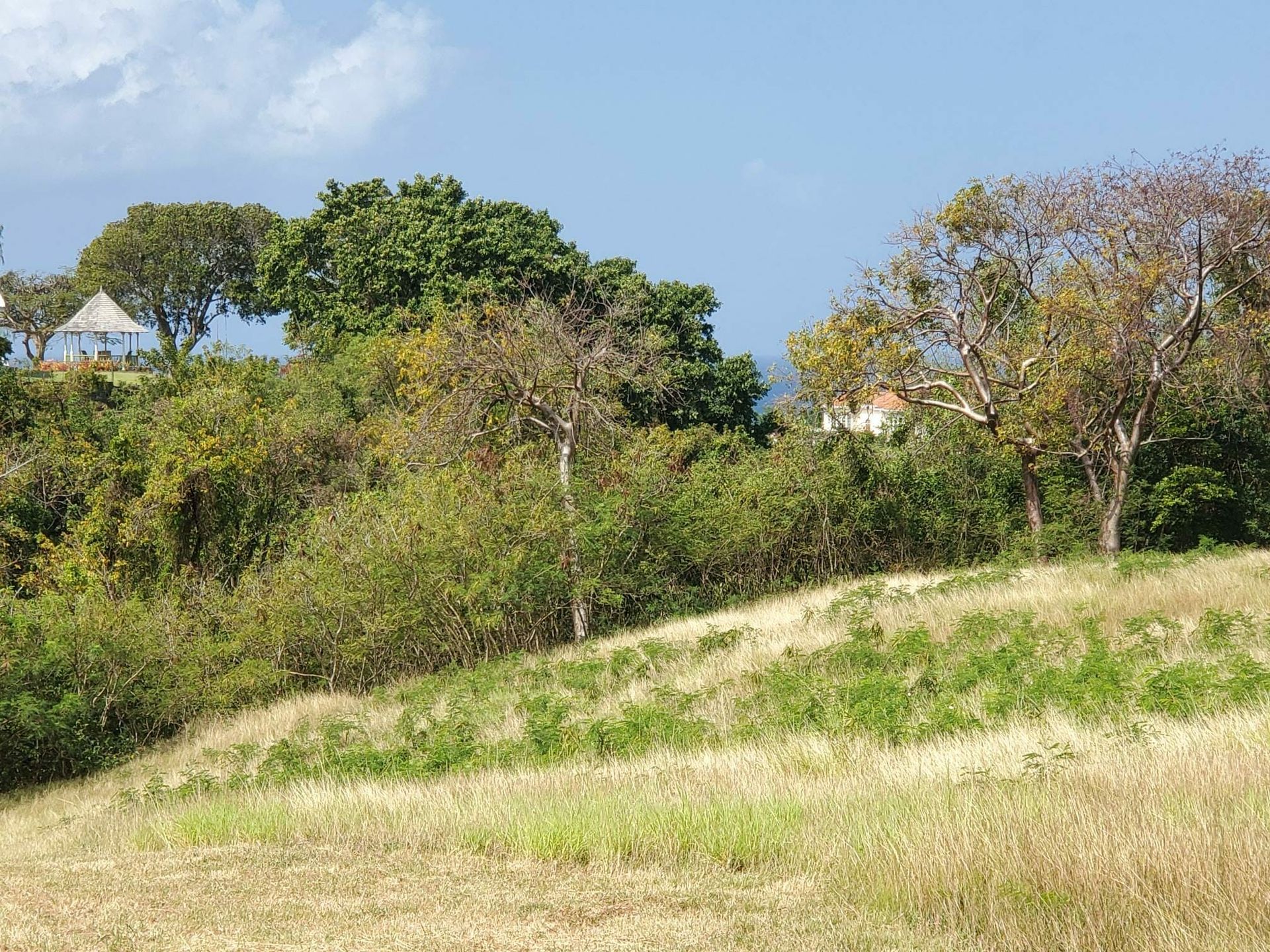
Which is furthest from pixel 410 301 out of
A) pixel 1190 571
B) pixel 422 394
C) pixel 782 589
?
pixel 1190 571

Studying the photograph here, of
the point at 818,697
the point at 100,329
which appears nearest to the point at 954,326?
the point at 818,697

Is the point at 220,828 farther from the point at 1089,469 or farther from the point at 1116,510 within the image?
the point at 1089,469

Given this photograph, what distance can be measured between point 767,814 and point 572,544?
1414 cm

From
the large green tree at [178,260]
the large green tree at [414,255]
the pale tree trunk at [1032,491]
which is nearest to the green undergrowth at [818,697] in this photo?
the pale tree trunk at [1032,491]

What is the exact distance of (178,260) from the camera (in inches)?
2736

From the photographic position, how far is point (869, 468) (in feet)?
84.9

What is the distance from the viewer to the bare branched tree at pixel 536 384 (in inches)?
838

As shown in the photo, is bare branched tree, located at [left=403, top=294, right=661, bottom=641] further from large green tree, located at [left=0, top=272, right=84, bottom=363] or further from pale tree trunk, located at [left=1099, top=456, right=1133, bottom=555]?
large green tree, located at [left=0, top=272, right=84, bottom=363]

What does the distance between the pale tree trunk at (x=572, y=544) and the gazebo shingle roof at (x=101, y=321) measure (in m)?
44.2

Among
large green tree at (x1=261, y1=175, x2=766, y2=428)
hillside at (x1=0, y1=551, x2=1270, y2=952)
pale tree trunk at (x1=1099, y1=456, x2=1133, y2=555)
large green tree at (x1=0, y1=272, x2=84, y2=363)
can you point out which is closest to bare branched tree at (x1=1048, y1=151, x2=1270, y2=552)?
pale tree trunk at (x1=1099, y1=456, x2=1133, y2=555)

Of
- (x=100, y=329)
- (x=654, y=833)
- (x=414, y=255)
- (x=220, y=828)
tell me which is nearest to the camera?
(x=654, y=833)

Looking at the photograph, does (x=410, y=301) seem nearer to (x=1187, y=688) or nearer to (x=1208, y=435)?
(x=1208, y=435)

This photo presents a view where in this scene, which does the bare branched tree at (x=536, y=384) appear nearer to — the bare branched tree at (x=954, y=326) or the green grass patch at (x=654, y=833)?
the bare branched tree at (x=954, y=326)

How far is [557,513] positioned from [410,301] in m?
22.4
